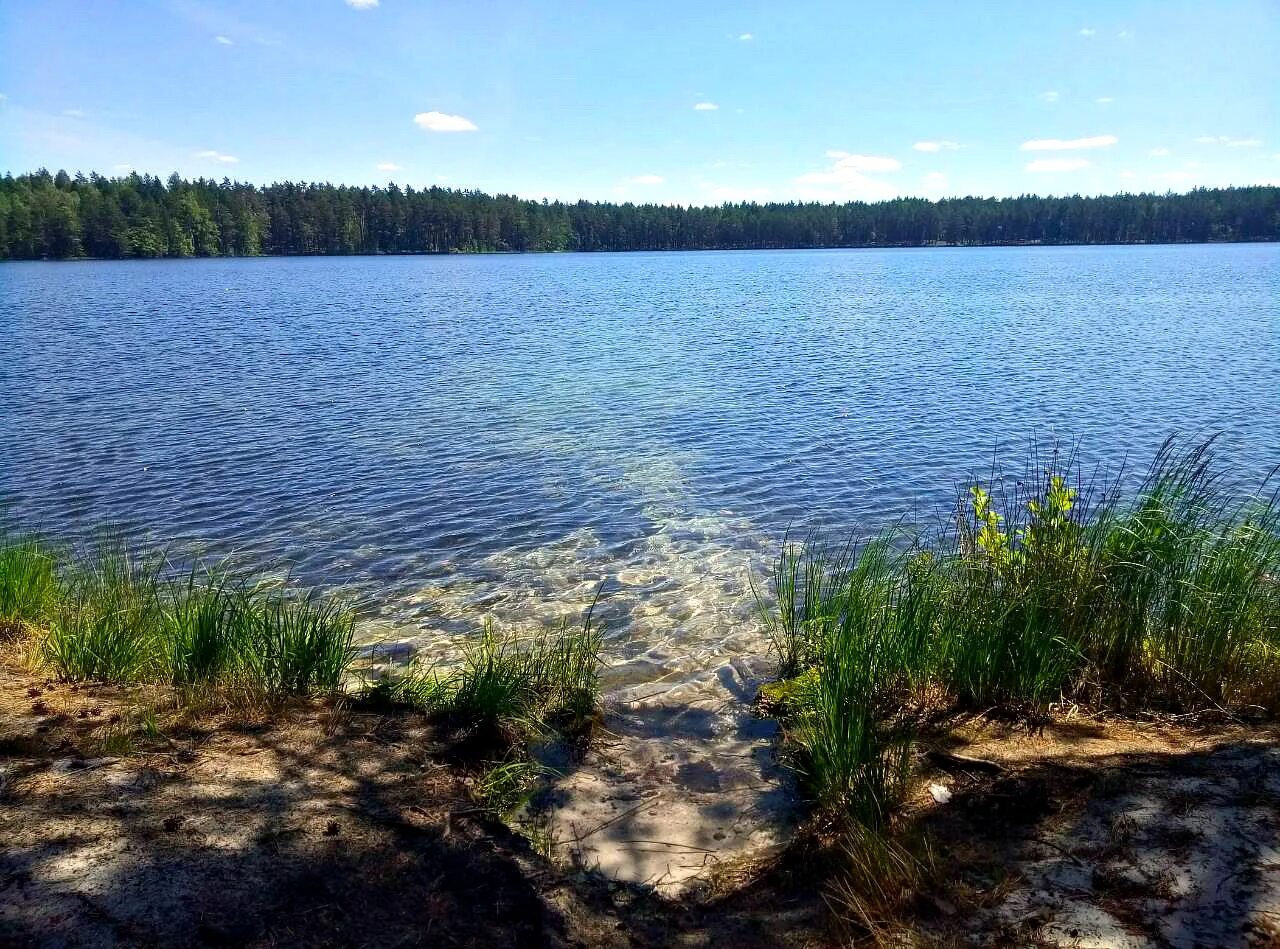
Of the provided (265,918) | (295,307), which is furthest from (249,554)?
(295,307)

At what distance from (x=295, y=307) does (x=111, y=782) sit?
51255 millimetres

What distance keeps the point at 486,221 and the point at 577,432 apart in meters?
159

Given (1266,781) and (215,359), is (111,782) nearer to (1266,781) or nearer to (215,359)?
(1266,781)

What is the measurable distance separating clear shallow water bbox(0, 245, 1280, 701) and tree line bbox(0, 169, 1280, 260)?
302ft

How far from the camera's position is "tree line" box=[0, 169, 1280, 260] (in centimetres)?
11994

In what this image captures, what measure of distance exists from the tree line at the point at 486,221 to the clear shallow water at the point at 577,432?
9206 cm

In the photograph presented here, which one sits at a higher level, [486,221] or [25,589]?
[486,221]

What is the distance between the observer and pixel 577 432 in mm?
19203

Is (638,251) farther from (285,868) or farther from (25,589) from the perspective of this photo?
(285,868)

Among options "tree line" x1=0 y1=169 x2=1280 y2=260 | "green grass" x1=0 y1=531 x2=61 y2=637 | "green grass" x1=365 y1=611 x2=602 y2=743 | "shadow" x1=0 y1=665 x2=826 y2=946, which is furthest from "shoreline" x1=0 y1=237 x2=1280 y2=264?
"shadow" x1=0 y1=665 x2=826 y2=946

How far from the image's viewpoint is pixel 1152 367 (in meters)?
26.3

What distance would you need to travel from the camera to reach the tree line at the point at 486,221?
393 feet

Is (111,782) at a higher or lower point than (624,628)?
higher

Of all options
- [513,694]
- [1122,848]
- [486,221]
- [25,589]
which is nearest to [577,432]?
[25,589]
